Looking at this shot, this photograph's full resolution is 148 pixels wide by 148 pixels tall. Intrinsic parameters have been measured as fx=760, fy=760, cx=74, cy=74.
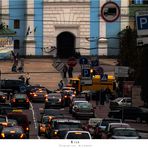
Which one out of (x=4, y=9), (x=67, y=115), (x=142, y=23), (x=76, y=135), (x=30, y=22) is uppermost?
(x=4, y=9)

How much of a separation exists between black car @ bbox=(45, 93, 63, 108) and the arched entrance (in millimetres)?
46761

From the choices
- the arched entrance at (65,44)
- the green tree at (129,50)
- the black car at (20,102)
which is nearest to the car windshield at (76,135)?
the black car at (20,102)

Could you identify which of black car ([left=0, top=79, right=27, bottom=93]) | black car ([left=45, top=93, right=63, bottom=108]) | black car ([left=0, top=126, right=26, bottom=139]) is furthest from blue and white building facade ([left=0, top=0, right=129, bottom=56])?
black car ([left=0, top=126, right=26, bottom=139])

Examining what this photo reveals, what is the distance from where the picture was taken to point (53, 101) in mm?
50594

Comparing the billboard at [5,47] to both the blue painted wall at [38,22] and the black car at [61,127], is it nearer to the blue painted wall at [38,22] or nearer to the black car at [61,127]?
the blue painted wall at [38,22]

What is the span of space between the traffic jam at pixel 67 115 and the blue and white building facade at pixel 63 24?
32.7 m

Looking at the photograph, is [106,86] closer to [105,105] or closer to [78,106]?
[105,105]

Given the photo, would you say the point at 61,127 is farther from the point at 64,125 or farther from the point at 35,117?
the point at 35,117

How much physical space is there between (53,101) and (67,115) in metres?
5.17

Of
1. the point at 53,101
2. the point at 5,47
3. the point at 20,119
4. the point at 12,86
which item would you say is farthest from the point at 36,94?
the point at 5,47
